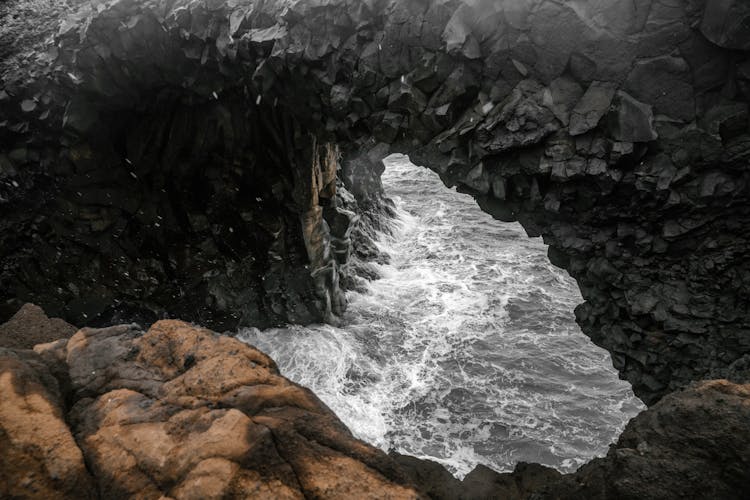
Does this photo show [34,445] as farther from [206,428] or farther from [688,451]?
[688,451]

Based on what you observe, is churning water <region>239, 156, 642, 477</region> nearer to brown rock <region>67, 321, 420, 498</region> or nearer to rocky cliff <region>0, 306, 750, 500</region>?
A: rocky cliff <region>0, 306, 750, 500</region>

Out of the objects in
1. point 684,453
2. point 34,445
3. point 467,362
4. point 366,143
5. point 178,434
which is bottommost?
point 467,362

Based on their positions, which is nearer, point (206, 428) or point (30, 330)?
point (206, 428)

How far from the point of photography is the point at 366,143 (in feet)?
42.0

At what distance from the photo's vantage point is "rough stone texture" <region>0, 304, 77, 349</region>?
264 inches

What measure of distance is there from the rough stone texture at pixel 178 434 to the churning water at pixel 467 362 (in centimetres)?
896

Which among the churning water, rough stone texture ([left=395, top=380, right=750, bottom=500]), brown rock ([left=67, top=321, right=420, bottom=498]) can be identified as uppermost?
brown rock ([left=67, top=321, right=420, bottom=498])

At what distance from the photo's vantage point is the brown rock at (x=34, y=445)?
4.23 m

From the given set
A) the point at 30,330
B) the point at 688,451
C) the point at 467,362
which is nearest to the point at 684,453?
the point at 688,451

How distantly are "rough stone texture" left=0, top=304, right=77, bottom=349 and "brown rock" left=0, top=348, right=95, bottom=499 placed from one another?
1.86 meters

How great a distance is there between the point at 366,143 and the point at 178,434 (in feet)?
30.7

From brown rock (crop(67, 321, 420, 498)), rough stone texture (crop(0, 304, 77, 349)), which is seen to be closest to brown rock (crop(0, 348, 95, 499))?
brown rock (crop(67, 321, 420, 498))

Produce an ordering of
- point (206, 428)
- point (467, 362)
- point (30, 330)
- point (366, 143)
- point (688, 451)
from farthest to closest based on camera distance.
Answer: point (467, 362) < point (366, 143) < point (30, 330) < point (688, 451) < point (206, 428)

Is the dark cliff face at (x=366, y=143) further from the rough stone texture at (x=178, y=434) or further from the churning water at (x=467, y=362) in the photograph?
the rough stone texture at (x=178, y=434)
